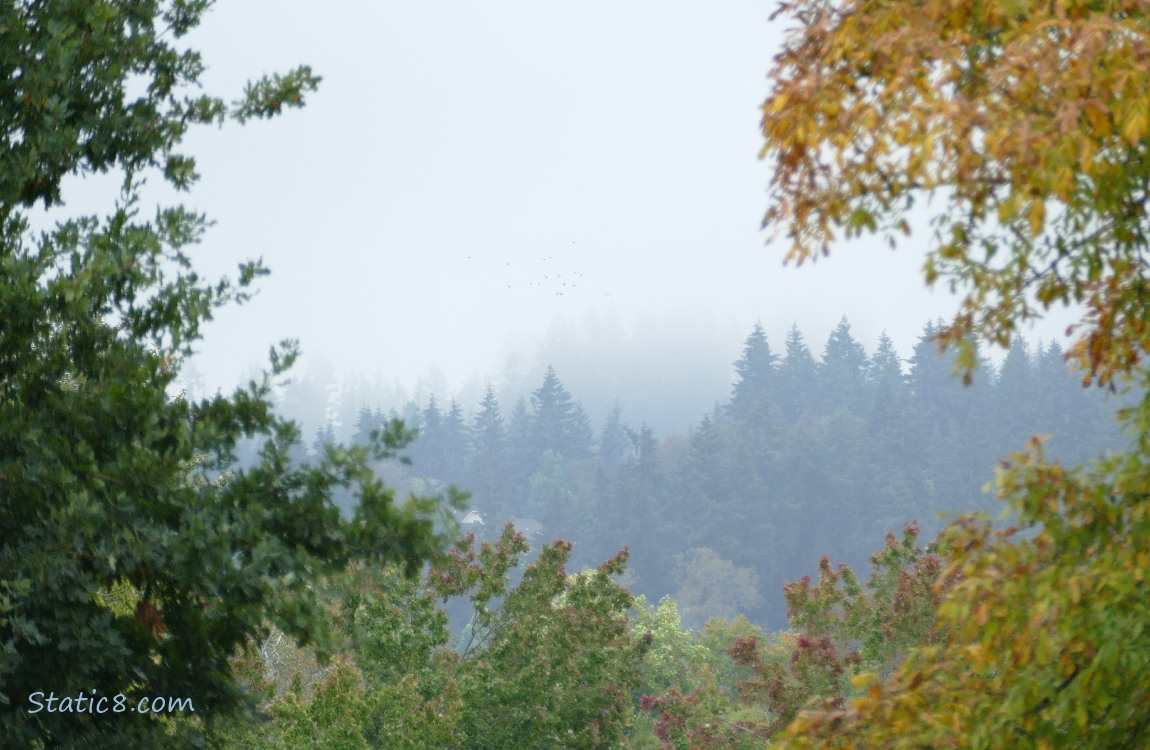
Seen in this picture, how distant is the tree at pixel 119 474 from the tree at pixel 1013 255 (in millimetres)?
3302

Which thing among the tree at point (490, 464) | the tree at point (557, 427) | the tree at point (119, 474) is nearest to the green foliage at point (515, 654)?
the tree at point (119, 474)

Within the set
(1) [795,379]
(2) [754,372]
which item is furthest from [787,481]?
(1) [795,379]

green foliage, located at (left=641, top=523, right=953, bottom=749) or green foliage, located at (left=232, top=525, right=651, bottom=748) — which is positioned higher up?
green foliage, located at (left=232, top=525, right=651, bottom=748)

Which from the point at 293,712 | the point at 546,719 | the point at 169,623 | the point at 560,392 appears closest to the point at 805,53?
the point at 169,623

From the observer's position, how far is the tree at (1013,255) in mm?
3635

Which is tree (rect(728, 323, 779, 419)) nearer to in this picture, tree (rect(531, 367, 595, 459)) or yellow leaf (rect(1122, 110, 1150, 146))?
tree (rect(531, 367, 595, 459))

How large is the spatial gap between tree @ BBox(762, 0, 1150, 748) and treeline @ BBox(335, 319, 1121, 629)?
74397 mm

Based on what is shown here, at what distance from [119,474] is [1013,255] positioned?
4.57 metres

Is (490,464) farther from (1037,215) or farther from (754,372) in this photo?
(1037,215)

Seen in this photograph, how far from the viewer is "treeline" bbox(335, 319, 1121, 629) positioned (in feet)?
275

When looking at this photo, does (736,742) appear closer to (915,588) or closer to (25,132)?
(915,588)

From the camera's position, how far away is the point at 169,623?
690cm

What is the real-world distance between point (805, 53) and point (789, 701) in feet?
36.8

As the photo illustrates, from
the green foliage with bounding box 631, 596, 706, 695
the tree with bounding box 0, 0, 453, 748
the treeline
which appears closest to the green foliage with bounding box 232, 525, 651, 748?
the tree with bounding box 0, 0, 453, 748
